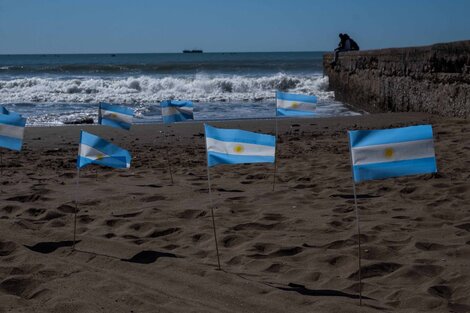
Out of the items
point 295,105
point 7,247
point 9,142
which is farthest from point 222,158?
point 295,105

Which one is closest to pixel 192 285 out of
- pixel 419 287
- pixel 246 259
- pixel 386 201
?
pixel 246 259

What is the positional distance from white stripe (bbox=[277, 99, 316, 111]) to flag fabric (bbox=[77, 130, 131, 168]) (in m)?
3.04

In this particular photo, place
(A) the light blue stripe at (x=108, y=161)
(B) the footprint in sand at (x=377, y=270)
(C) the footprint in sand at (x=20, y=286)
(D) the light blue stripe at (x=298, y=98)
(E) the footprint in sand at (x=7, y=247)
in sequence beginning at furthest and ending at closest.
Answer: (D) the light blue stripe at (x=298, y=98)
(A) the light blue stripe at (x=108, y=161)
(E) the footprint in sand at (x=7, y=247)
(B) the footprint in sand at (x=377, y=270)
(C) the footprint in sand at (x=20, y=286)

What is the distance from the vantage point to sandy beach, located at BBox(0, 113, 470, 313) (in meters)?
4.06

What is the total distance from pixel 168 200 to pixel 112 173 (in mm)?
1787

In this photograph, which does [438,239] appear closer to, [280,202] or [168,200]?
[280,202]

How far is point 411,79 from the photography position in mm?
14594

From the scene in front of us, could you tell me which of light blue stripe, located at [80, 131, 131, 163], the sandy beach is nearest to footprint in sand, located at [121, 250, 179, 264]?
the sandy beach

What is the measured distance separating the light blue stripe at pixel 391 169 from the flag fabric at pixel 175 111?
434cm

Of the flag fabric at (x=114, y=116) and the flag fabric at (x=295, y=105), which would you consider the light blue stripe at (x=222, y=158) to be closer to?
the flag fabric at (x=114, y=116)

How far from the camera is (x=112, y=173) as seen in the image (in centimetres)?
827

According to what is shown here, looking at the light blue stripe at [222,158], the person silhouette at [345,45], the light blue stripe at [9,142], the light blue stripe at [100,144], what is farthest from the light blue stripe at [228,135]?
the person silhouette at [345,45]

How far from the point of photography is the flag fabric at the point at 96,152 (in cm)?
528

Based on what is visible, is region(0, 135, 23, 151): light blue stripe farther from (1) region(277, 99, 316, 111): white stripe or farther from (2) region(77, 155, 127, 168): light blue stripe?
(1) region(277, 99, 316, 111): white stripe
